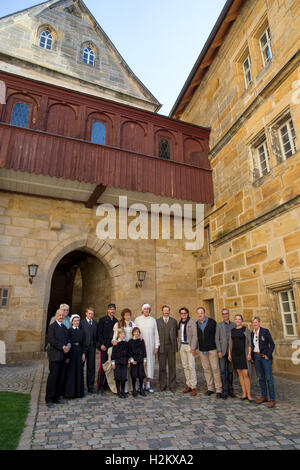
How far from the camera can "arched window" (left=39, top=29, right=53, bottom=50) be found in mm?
14031

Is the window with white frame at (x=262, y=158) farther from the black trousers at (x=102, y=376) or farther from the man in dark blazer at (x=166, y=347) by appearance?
the black trousers at (x=102, y=376)

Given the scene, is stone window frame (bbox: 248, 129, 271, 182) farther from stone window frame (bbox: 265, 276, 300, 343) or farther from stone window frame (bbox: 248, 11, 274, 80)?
stone window frame (bbox: 265, 276, 300, 343)

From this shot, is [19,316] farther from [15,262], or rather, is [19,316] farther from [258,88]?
[258,88]

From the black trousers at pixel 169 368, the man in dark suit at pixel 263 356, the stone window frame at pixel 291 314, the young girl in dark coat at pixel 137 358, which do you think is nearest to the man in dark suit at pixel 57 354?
the young girl in dark coat at pixel 137 358

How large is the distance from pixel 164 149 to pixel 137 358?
26.6 feet

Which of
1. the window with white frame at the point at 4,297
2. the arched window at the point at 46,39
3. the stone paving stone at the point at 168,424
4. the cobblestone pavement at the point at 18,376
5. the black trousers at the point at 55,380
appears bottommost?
the stone paving stone at the point at 168,424

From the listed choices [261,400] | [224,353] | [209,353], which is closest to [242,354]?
[224,353]

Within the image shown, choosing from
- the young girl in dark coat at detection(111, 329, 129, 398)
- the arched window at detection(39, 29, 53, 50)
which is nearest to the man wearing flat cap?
the young girl in dark coat at detection(111, 329, 129, 398)

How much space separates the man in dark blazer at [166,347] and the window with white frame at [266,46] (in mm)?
8275

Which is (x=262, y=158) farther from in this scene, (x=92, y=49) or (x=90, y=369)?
(x=92, y=49)

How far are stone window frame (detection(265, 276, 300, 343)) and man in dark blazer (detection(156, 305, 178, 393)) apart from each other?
9.66ft

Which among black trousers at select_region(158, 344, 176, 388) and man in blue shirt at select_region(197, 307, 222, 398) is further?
black trousers at select_region(158, 344, 176, 388)

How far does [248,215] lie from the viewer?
28.1 feet

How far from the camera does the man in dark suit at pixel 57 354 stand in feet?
15.0
